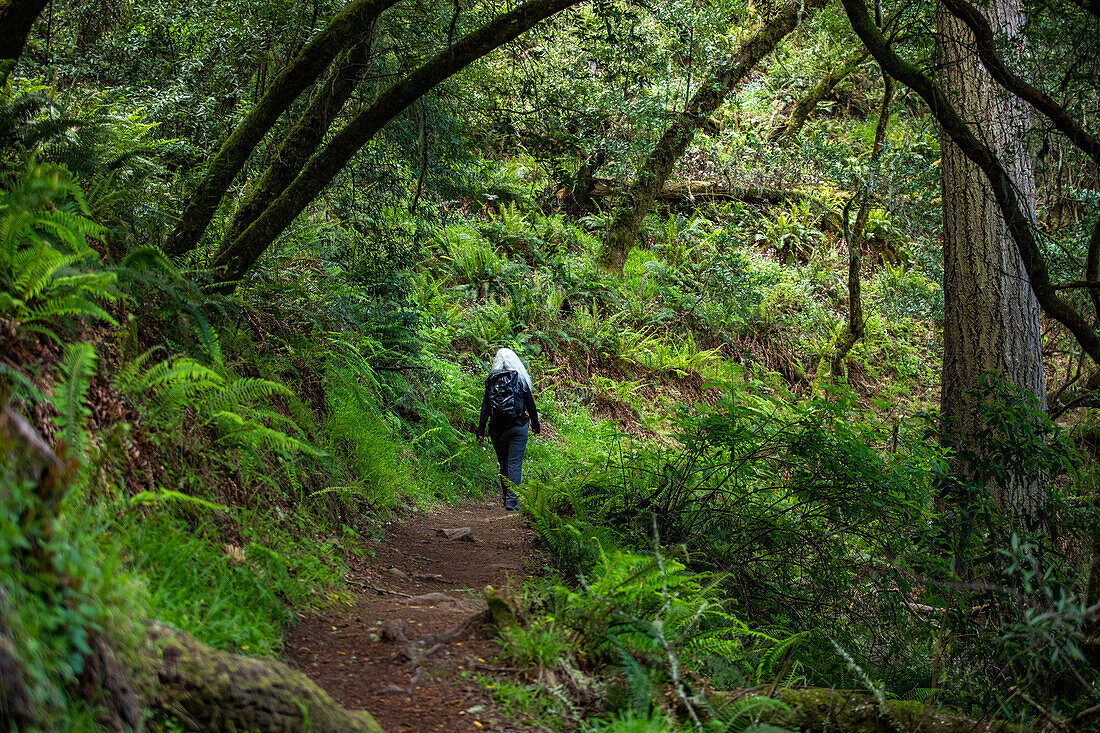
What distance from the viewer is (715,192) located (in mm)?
17859

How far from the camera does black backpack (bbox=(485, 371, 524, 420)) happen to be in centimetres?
788

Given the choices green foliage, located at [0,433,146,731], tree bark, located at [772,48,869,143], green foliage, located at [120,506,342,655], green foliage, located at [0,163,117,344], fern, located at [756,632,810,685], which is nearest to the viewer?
green foliage, located at [0,433,146,731]

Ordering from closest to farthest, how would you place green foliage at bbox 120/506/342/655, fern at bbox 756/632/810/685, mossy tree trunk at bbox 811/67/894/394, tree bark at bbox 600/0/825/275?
green foliage at bbox 120/506/342/655, fern at bbox 756/632/810/685, mossy tree trunk at bbox 811/67/894/394, tree bark at bbox 600/0/825/275

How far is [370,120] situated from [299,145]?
94cm

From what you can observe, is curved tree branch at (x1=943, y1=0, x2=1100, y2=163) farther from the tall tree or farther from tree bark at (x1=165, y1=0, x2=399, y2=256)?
tree bark at (x1=165, y1=0, x2=399, y2=256)

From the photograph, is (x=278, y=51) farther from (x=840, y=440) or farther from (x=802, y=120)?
(x=802, y=120)

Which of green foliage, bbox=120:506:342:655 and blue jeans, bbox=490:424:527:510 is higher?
blue jeans, bbox=490:424:527:510

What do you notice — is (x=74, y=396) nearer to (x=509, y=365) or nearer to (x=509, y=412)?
(x=509, y=412)

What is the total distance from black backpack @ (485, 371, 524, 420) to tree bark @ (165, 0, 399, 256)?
137 inches

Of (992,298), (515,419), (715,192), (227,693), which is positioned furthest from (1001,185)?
(715,192)

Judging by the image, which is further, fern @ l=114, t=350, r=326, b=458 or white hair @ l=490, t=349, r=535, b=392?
white hair @ l=490, t=349, r=535, b=392

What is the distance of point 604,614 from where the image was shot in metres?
3.62

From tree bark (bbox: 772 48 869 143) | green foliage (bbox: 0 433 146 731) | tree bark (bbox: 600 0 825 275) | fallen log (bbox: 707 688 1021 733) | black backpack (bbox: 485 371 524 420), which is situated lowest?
fallen log (bbox: 707 688 1021 733)

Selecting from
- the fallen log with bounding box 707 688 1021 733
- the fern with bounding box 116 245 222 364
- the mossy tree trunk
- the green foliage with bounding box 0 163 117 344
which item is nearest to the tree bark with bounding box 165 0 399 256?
the fern with bounding box 116 245 222 364
